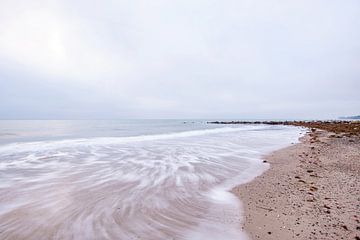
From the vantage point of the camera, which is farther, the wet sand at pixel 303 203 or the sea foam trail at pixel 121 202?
the sea foam trail at pixel 121 202

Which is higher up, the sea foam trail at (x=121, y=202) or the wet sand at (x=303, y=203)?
the wet sand at (x=303, y=203)

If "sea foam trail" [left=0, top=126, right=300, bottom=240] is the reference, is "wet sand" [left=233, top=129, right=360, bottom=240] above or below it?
above

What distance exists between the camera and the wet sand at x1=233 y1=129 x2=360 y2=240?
4719mm

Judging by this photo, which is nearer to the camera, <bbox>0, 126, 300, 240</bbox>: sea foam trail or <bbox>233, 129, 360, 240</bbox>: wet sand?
<bbox>233, 129, 360, 240</bbox>: wet sand

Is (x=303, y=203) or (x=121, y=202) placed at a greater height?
(x=303, y=203)

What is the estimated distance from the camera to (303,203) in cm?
621

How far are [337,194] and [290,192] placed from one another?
1148mm

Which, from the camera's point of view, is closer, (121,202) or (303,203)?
(303,203)

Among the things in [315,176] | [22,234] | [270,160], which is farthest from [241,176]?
[22,234]

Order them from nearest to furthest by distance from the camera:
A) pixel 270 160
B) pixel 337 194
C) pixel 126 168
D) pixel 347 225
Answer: pixel 347 225, pixel 337 194, pixel 126 168, pixel 270 160

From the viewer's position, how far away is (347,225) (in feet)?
16.0

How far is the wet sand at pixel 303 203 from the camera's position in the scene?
15.5ft

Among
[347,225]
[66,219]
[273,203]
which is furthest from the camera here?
[273,203]

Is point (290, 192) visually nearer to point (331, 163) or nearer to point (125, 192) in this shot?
point (125, 192)
